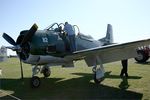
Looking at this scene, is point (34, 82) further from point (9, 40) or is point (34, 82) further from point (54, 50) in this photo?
point (9, 40)

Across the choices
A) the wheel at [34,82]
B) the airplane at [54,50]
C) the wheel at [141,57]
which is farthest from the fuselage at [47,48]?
the wheel at [141,57]

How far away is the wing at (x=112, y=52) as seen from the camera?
11.1 meters

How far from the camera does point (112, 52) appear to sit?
42.3 feet

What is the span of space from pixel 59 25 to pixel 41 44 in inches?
88.2

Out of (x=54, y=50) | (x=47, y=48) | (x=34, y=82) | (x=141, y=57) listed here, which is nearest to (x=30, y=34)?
(x=47, y=48)

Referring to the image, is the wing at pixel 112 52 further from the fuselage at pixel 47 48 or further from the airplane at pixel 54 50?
the fuselage at pixel 47 48

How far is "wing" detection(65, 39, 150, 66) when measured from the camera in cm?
1106

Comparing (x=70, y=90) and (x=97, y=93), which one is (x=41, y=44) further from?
(x=97, y=93)

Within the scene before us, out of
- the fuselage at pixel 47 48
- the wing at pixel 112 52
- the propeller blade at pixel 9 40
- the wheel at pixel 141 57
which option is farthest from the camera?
the wheel at pixel 141 57

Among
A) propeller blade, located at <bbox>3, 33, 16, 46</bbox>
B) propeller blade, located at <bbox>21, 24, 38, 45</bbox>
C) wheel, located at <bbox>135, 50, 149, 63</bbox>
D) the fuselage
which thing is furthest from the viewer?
wheel, located at <bbox>135, 50, 149, 63</bbox>

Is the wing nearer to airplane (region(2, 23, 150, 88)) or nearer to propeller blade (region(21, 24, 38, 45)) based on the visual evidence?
airplane (region(2, 23, 150, 88))

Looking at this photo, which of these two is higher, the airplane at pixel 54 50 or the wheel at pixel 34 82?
the airplane at pixel 54 50

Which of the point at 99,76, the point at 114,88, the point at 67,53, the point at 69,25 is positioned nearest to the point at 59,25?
the point at 69,25

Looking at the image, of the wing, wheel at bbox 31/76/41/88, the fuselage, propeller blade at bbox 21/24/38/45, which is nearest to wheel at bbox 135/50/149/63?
the wing
